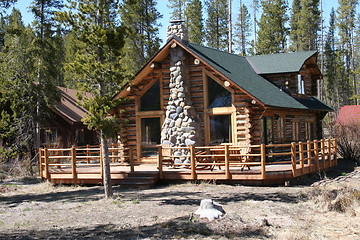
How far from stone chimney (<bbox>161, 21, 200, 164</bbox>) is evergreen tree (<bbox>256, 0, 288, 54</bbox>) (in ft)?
74.8

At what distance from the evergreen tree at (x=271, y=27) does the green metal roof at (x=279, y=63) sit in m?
16.1

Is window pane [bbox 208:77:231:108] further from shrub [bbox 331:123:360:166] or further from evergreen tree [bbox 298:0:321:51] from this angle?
evergreen tree [bbox 298:0:321:51]

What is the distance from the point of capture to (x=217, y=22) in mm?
42406

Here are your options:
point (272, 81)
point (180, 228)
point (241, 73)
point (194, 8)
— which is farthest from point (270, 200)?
point (194, 8)

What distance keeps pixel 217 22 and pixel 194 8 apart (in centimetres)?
280

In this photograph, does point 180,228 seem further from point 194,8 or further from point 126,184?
point 194,8

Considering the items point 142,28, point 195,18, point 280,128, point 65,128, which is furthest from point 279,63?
point 195,18

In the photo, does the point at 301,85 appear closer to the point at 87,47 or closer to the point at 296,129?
the point at 296,129

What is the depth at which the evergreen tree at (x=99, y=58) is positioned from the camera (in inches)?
461

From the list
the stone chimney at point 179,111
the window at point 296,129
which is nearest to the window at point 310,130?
the window at point 296,129

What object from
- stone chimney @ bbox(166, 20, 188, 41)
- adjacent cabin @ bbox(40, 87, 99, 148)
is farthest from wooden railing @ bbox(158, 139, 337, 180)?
adjacent cabin @ bbox(40, 87, 99, 148)

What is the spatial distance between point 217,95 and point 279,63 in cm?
616

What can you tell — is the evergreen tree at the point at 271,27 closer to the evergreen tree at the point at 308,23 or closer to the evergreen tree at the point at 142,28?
the evergreen tree at the point at 308,23

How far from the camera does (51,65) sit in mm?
19953
